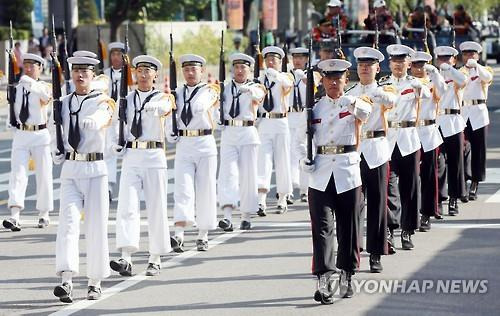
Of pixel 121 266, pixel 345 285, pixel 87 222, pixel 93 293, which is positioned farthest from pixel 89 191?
pixel 345 285

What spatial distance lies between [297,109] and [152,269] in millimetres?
Result: 6895

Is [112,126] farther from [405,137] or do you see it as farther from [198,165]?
[405,137]

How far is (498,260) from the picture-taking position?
1466cm

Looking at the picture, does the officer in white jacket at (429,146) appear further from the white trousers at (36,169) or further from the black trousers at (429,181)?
the white trousers at (36,169)

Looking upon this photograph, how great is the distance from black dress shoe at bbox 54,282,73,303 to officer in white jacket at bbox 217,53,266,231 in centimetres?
480

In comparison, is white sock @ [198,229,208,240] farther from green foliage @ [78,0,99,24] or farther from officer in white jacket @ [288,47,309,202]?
green foliage @ [78,0,99,24]

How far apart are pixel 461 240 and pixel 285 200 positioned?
12.1 feet

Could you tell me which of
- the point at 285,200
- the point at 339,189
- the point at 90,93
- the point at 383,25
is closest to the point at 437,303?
the point at 339,189

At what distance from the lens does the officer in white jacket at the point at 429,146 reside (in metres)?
16.7

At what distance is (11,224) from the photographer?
17.6 meters

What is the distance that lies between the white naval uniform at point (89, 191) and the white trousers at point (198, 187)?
8.66 feet

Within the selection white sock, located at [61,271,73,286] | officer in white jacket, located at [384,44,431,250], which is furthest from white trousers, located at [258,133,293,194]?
white sock, located at [61,271,73,286]

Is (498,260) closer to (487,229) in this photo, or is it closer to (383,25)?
(487,229)

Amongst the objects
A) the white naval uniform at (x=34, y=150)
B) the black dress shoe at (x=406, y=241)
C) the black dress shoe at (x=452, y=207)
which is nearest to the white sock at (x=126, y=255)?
the black dress shoe at (x=406, y=241)
